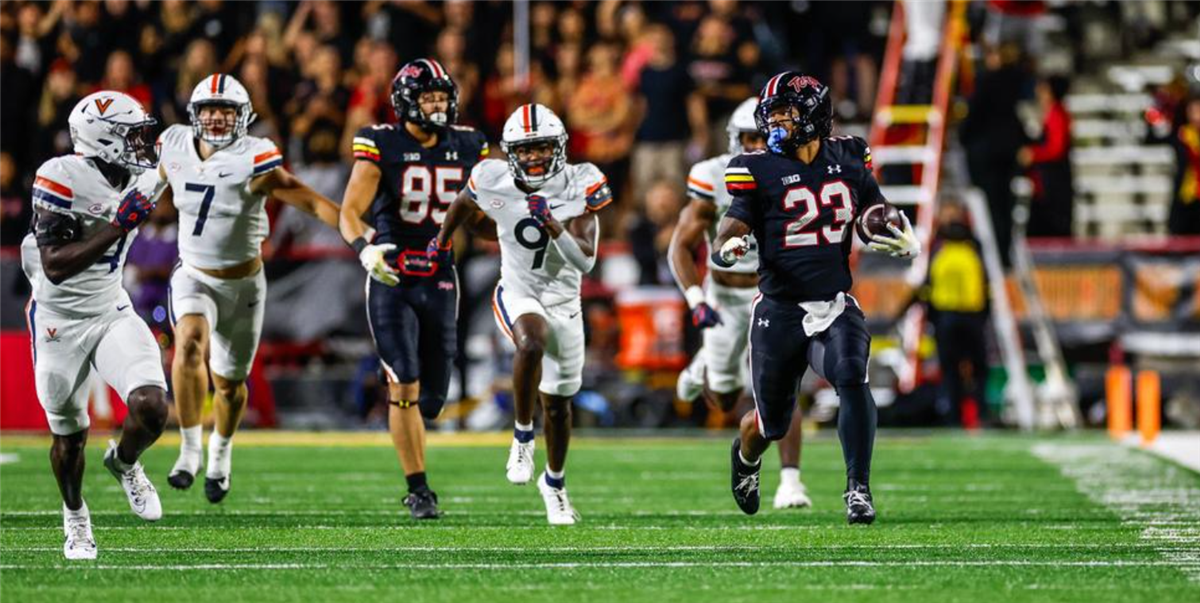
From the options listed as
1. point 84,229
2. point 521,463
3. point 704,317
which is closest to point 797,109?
point 704,317

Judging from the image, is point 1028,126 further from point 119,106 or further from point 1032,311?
point 119,106

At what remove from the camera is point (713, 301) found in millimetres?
10203

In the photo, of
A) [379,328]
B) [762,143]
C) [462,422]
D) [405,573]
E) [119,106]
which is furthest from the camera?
[462,422]

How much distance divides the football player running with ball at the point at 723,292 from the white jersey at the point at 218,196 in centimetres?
192

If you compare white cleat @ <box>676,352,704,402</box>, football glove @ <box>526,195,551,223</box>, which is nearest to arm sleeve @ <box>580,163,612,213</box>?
football glove @ <box>526,195,551,223</box>

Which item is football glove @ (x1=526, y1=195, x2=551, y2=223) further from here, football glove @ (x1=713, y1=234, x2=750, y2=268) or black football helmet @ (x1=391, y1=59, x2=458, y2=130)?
black football helmet @ (x1=391, y1=59, x2=458, y2=130)

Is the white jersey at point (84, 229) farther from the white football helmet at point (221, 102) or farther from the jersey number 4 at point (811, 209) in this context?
the jersey number 4 at point (811, 209)

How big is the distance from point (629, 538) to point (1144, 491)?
342cm

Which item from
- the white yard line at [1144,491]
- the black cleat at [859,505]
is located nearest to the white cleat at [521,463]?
the black cleat at [859,505]

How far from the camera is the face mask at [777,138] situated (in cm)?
796

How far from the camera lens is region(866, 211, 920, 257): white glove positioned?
7.74m

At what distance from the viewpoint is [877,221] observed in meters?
7.80

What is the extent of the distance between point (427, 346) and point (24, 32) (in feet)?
33.9

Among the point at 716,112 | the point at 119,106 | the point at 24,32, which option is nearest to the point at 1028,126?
the point at 716,112
